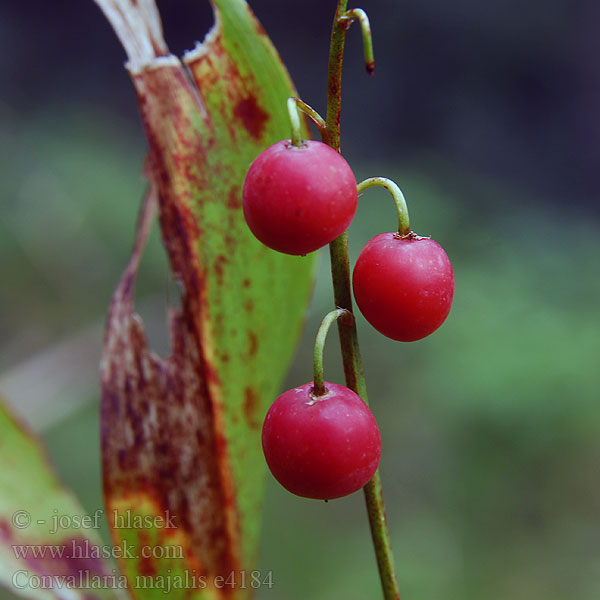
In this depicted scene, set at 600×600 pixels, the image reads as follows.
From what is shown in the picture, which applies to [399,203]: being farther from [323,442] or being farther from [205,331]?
[205,331]

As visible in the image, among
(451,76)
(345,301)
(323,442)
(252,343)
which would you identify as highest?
(451,76)

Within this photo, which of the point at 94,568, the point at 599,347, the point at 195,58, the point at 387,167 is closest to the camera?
the point at 195,58

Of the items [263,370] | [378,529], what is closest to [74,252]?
[263,370]

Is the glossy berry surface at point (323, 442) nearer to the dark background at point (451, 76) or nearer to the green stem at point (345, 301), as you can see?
the green stem at point (345, 301)

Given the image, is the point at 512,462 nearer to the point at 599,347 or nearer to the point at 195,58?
the point at 599,347

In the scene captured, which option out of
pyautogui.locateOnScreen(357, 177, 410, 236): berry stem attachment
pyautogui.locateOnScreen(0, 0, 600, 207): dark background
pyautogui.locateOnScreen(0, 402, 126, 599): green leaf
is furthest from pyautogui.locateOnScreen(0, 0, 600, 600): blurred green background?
pyautogui.locateOnScreen(357, 177, 410, 236): berry stem attachment

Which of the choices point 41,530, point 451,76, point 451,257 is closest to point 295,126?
point 41,530

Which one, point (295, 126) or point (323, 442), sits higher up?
point (295, 126)
